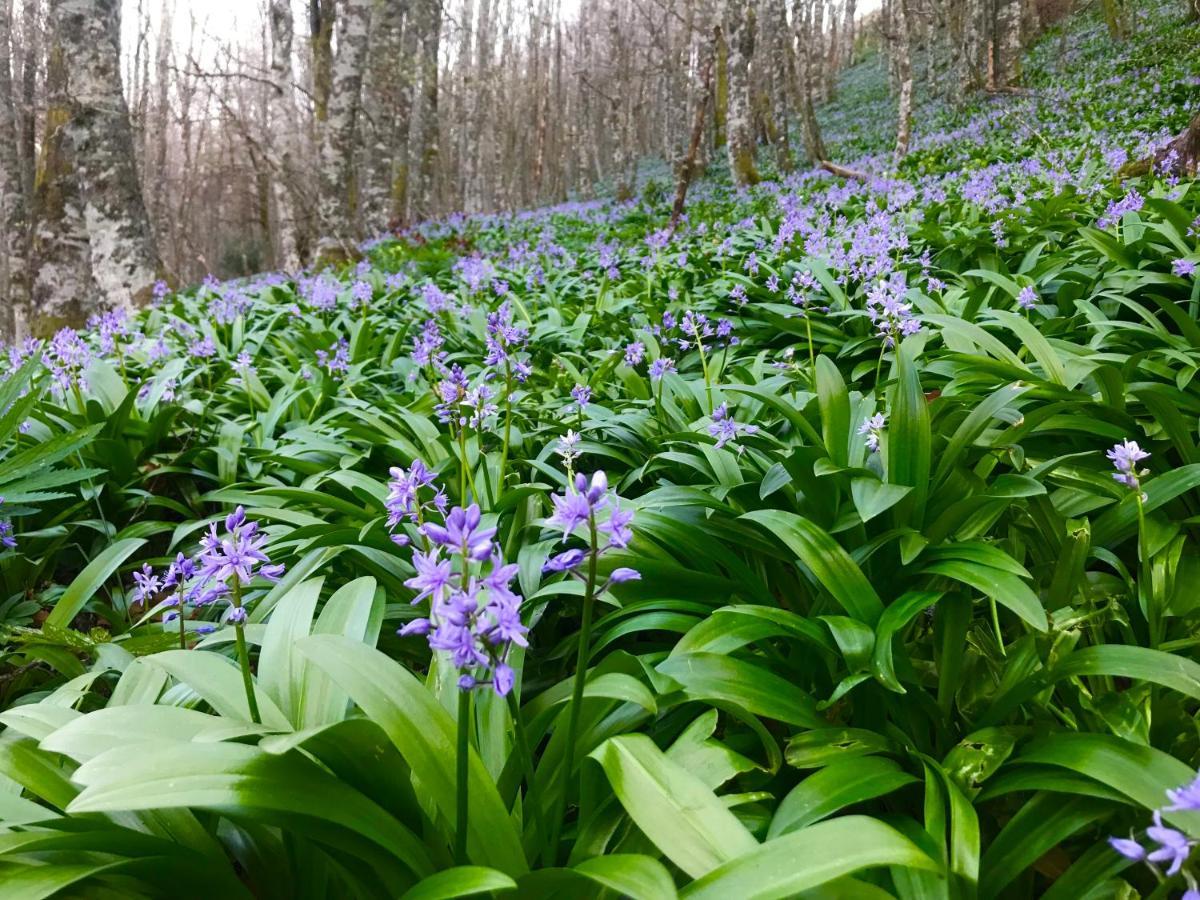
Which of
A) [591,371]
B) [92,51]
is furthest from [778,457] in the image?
[92,51]

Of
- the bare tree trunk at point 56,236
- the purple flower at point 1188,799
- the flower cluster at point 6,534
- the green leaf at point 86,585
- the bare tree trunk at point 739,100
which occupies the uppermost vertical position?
the bare tree trunk at point 739,100

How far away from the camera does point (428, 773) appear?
113cm

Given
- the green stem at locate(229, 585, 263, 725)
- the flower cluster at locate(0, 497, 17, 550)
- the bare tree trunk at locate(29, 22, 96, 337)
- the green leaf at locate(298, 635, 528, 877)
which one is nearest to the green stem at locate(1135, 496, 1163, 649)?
the green leaf at locate(298, 635, 528, 877)

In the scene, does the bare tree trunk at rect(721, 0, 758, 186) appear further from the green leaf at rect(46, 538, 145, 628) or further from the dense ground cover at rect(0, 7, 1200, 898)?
the green leaf at rect(46, 538, 145, 628)

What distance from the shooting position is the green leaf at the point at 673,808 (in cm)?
105

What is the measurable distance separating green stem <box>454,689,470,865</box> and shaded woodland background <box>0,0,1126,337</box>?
25.2 ft

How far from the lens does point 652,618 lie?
175 cm

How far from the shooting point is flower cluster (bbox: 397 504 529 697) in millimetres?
853

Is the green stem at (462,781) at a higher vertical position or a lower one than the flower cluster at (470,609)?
lower

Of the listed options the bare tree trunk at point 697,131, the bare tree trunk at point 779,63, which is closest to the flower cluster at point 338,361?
the bare tree trunk at point 697,131

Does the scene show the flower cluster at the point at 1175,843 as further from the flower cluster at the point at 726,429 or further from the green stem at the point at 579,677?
the flower cluster at the point at 726,429

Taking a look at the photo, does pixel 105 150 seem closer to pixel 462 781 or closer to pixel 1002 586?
pixel 462 781

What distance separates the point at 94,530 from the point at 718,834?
315cm

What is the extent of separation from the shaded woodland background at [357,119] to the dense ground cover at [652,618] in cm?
441
